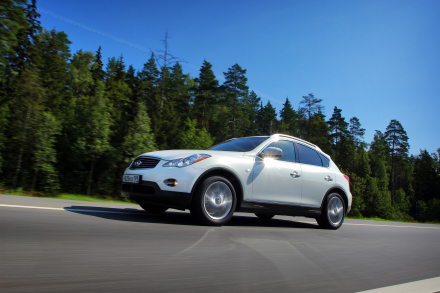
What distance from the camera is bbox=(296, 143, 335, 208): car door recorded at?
6.55 m

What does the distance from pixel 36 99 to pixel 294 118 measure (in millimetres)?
71962

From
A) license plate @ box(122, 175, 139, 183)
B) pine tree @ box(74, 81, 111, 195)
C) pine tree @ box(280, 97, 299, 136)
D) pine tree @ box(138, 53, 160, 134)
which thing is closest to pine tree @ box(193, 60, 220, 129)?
pine tree @ box(138, 53, 160, 134)

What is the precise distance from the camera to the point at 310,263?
3.46m

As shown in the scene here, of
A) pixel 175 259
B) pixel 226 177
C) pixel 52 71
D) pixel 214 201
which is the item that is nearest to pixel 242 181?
pixel 226 177

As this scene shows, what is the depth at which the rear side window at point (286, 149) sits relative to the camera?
640 cm

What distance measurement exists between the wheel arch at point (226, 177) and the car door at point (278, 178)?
10.8 inches

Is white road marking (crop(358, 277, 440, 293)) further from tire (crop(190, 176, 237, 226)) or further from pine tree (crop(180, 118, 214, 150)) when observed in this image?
pine tree (crop(180, 118, 214, 150))

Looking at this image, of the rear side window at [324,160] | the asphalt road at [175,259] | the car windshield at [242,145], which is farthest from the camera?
the rear side window at [324,160]

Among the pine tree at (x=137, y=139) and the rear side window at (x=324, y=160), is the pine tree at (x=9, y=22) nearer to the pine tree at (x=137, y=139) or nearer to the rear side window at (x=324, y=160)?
the pine tree at (x=137, y=139)

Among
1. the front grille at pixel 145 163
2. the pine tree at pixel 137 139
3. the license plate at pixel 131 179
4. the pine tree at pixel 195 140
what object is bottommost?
the license plate at pixel 131 179

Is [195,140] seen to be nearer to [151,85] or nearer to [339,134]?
[151,85]

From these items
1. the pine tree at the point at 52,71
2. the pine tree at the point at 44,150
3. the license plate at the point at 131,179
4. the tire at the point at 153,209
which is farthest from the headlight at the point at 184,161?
the pine tree at the point at 52,71

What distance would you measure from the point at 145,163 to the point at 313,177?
11.2ft

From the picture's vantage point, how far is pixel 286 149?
6582mm
